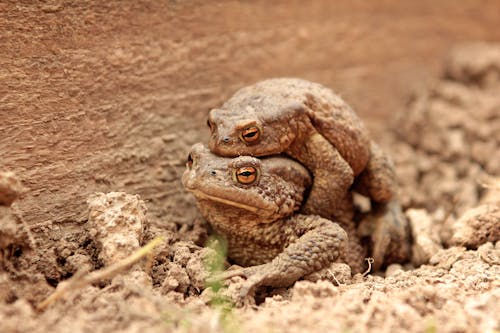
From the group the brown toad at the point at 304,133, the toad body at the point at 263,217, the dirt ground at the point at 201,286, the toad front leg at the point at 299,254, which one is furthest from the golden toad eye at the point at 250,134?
the dirt ground at the point at 201,286

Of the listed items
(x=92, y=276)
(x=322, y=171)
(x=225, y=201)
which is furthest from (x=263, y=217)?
(x=92, y=276)

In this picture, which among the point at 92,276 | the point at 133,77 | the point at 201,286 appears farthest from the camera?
the point at 133,77

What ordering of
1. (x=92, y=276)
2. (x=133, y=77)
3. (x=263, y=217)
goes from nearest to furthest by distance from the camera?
(x=92, y=276), (x=263, y=217), (x=133, y=77)

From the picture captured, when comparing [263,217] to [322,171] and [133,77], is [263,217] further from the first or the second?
[133,77]

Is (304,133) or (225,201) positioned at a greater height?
(304,133)

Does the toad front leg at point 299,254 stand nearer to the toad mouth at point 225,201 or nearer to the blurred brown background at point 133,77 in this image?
the toad mouth at point 225,201

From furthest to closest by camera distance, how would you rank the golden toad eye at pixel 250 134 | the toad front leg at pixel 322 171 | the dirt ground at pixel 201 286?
the toad front leg at pixel 322 171
the golden toad eye at pixel 250 134
the dirt ground at pixel 201 286

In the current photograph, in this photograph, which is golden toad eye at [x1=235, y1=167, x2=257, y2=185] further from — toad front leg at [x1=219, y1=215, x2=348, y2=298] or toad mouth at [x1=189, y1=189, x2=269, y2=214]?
toad front leg at [x1=219, y1=215, x2=348, y2=298]
